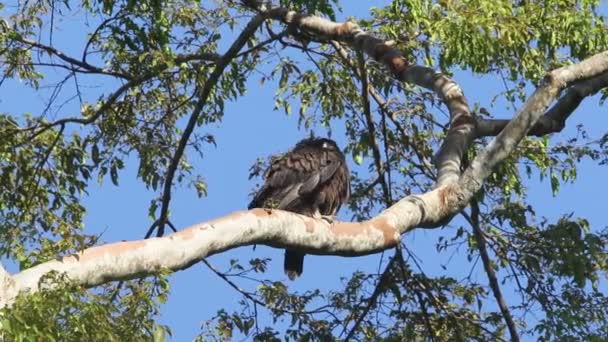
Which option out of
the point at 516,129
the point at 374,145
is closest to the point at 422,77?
the point at 516,129

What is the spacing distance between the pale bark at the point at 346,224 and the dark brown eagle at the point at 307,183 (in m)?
0.75

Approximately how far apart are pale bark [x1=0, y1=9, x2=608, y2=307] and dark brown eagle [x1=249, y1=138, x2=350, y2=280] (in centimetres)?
75

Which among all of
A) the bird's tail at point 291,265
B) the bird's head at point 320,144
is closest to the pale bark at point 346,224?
the bird's head at point 320,144

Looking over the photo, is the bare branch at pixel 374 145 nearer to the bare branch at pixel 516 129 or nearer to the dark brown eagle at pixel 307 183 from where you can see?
the dark brown eagle at pixel 307 183

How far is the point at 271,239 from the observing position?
7402 mm

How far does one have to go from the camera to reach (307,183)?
32.1 feet

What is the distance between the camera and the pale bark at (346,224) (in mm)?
6680

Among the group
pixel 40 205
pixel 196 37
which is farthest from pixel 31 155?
pixel 196 37

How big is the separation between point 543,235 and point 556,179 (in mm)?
1177

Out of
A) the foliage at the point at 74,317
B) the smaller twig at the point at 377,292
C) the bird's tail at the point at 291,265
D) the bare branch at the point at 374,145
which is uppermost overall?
the bare branch at the point at 374,145

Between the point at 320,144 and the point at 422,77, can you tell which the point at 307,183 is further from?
the point at 422,77

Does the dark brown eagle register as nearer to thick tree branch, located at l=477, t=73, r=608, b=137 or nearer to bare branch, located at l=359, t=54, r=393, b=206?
bare branch, located at l=359, t=54, r=393, b=206

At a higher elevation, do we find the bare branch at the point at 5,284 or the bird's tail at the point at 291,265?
the bird's tail at the point at 291,265

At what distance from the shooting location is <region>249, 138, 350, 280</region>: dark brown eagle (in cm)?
947
